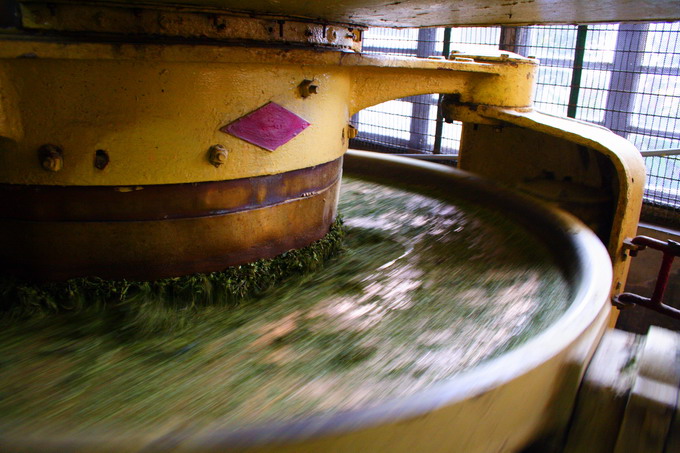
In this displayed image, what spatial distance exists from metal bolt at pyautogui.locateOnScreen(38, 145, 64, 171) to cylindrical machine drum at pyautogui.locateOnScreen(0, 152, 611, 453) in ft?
2.81

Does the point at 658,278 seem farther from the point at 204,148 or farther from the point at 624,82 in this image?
the point at 624,82

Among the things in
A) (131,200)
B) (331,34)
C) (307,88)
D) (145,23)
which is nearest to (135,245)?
(131,200)

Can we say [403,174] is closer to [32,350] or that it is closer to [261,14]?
[261,14]

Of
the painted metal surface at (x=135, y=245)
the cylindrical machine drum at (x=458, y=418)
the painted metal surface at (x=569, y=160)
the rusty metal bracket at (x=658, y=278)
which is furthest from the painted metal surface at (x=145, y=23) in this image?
the rusty metal bracket at (x=658, y=278)

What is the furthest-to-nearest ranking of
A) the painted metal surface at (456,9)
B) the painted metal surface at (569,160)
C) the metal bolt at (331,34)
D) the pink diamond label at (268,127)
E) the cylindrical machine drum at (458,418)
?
the painted metal surface at (569,160) < the metal bolt at (331,34) < the pink diamond label at (268,127) < the painted metal surface at (456,9) < the cylindrical machine drum at (458,418)

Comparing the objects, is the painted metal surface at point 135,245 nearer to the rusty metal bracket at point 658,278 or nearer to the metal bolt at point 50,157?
the metal bolt at point 50,157

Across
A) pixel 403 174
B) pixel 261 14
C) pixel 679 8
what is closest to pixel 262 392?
pixel 261 14

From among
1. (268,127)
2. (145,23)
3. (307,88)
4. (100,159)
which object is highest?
(145,23)

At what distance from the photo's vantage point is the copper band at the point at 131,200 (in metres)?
1.72

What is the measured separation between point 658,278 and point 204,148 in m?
2.06

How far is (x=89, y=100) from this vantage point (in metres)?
1.65

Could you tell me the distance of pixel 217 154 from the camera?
180 centimetres

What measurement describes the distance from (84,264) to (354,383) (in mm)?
967

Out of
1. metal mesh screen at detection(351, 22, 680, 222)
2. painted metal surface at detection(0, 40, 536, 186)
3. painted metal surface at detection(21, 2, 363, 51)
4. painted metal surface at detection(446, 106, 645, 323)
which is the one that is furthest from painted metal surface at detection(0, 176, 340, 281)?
metal mesh screen at detection(351, 22, 680, 222)
